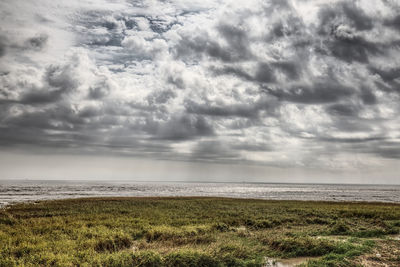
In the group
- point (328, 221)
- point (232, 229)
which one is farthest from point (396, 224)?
point (232, 229)

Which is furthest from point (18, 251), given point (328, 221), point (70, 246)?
point (328, 221)

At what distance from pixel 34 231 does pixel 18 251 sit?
6.53 metres

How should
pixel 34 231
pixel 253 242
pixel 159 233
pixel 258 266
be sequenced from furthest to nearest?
1. pixel 34 231
2. pixel 159 233
3. pixel 253 242
4. pixel 258 266

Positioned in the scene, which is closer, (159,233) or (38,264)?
(38,264)

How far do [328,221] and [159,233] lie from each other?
15964mm

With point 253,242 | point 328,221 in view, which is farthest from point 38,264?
point 328,221

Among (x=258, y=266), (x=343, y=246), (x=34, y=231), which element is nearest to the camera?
(x=258, y=266)

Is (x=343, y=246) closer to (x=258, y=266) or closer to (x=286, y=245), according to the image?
(x=286, y=245)

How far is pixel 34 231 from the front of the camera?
18625 millimetres

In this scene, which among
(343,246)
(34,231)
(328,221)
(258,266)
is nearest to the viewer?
(258,266)

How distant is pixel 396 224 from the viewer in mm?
22328

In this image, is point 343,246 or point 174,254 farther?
point 343,246

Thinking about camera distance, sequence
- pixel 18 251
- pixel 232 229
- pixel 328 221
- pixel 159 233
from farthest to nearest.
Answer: pixel 328 221
pixel 232 229
pixel 159 233
pixel 18 251

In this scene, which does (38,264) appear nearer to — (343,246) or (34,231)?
(34,231)
